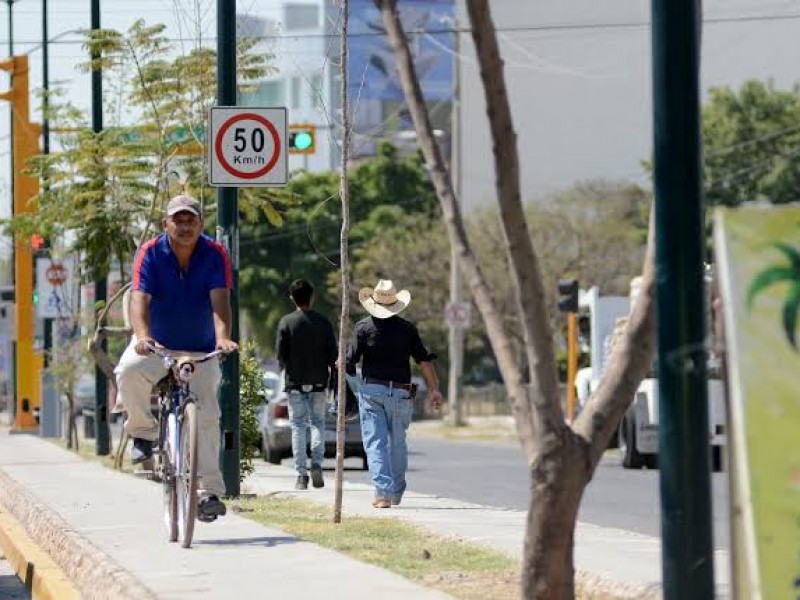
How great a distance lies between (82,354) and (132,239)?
30.6ft

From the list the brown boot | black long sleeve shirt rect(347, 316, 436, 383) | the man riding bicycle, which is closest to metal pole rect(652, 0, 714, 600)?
the man riding bicycle

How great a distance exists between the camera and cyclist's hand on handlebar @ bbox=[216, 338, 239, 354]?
437 inches

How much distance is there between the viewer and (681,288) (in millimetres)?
6855

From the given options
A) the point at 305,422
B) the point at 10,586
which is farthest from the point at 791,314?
the point at 305,422

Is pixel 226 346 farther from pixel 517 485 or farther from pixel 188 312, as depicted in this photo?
pixel 517 485

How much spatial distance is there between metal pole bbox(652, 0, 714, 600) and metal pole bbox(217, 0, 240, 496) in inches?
367

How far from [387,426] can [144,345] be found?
5.52 meters

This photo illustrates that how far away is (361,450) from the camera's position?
26.1 m

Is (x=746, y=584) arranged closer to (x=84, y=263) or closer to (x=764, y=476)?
(x=764, y=476)

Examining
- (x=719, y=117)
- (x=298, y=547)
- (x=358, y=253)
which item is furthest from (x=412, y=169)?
(x=298, y=547)

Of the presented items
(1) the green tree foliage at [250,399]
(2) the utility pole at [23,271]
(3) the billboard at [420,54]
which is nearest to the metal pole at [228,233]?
(1) the green tree foliage at [250,399]

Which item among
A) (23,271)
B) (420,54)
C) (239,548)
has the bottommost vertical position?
(239,548)

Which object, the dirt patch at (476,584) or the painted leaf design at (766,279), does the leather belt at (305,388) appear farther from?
the painted leaf design at (766,279)

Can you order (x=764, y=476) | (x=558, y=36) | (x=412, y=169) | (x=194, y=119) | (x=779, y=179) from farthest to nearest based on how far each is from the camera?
(x=412, y=169) → (x=558, y=36) → (x=779, y=179) → (x=194, y=119) → (x=764, y=476)
